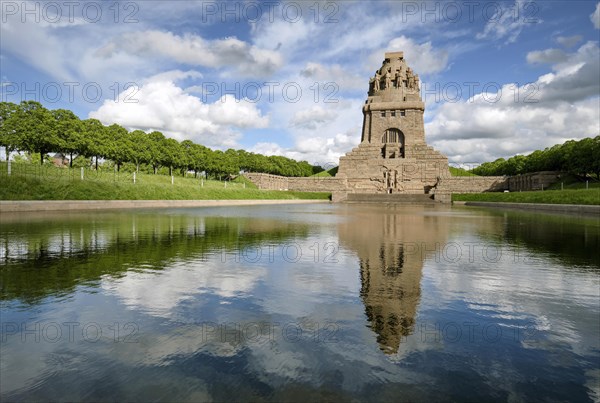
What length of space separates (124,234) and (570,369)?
12.8 meters

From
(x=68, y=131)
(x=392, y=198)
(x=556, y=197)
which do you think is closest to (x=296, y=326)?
(x=556, y=197)

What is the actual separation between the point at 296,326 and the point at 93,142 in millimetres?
47362

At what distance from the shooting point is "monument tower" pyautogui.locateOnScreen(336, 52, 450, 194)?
67438 mm

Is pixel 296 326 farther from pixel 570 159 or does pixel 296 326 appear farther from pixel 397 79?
pixel 397 79

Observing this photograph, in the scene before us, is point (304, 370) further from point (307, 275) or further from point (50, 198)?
point (50, 198)

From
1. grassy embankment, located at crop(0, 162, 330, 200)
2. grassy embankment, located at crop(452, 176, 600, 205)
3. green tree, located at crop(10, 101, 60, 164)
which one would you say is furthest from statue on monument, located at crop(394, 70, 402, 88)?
green tree, located at crop(10, 101, 60, 164)

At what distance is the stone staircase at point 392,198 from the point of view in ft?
173

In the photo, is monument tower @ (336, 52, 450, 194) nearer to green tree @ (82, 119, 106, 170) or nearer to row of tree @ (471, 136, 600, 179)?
row of tree @ (471, 136, 600, 179)

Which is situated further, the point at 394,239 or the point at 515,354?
the point at 394,239

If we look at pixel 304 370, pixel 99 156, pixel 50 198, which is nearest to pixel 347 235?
pixel 304 370

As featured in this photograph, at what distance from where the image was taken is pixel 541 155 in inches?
2724

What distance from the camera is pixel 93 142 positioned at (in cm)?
4428

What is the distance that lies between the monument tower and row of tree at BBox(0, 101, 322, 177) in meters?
26.5

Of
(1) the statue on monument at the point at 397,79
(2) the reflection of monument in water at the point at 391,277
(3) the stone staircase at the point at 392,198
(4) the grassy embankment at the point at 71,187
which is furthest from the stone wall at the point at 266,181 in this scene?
(2) the reflection of monument in water at the point at 391,277
